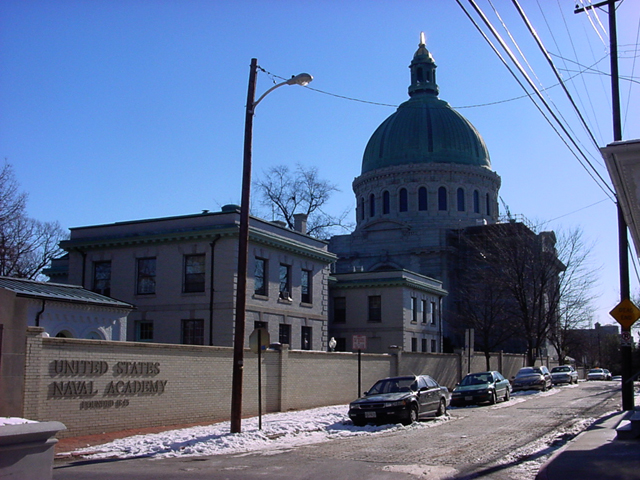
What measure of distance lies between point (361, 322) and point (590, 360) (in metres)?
84.8

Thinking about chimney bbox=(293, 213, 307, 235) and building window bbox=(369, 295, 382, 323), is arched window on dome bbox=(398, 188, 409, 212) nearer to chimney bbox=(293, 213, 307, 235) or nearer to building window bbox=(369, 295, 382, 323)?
building window bbox=(369, 295, 382, 323)

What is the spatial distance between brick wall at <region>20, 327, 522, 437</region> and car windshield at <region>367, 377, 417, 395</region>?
4162mm

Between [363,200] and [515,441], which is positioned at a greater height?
[363,200]

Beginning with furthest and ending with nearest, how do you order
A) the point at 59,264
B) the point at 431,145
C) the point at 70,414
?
the point at 431,145 < the point at 59,264 < the point at 70,414

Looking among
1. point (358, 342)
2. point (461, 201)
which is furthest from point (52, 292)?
point (461, 201)

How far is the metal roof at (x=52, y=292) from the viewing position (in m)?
20.4

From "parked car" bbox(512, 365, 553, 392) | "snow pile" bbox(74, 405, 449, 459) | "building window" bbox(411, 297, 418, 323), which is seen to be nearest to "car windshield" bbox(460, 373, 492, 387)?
"snow pile" bbox(74, 405, 449, 459)

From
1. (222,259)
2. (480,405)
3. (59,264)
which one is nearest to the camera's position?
(480,405)

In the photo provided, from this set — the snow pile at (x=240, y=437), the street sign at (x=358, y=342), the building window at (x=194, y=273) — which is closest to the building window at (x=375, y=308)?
the building window at (x=194, y=273)

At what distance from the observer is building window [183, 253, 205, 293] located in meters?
30.9

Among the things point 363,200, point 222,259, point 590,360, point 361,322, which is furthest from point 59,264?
point 590,360

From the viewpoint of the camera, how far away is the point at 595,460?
38.7 feet

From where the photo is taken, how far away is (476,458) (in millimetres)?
12953

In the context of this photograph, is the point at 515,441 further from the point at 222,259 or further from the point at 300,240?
the point at 300,240
